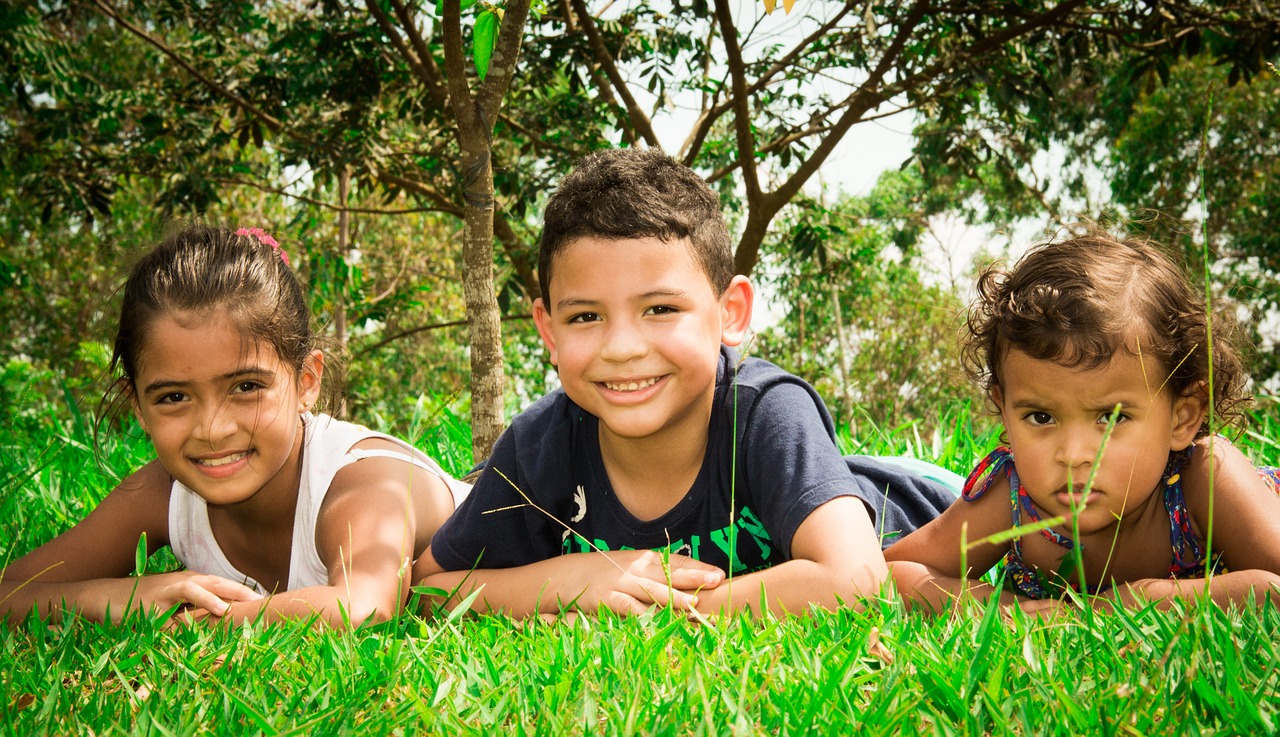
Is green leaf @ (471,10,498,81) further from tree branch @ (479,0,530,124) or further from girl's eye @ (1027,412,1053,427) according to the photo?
girl's eye @ (1027,412,1053,427)

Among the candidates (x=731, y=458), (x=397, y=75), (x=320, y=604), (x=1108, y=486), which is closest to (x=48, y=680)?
(x=320, y=604)

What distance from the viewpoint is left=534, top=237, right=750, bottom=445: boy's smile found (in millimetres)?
2275

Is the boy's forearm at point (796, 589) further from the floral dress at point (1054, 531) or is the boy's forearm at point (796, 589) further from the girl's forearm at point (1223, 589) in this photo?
the girl's forearm at point (1223, 589)

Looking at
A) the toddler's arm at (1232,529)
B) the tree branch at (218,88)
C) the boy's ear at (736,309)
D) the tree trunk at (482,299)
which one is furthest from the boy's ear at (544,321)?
the tree branch at (218,88)

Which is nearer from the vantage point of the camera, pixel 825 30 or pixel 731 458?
pixel 731 458

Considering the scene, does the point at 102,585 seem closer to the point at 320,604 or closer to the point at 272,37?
the point at 320,604

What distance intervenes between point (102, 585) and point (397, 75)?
14.9 feet

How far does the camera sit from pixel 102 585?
228 centimetres

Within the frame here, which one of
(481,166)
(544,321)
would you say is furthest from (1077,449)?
(481,166)

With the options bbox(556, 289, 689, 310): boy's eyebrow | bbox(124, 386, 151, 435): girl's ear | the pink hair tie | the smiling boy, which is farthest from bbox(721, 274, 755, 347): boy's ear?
bbox(124, 386, 151, 435): girl's ear

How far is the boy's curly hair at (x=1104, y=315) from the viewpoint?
202 centimetres

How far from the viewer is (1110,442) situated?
6.63ft

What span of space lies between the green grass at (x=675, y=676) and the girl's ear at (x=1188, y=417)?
0.43 metres

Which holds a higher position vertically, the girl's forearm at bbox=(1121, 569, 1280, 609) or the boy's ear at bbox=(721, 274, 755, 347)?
the boy's ear at bbox=(721, 274, 755, 347)
